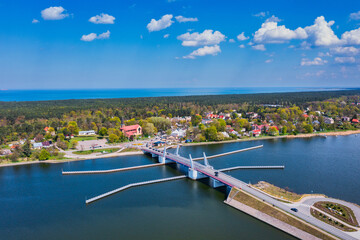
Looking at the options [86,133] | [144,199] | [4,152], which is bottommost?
[144,199]

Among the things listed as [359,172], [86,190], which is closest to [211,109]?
[359,172]

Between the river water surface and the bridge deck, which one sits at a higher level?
the bridge deck

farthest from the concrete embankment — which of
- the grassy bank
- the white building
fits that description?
the white building

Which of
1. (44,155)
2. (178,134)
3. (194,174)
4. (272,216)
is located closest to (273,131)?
(178,134)

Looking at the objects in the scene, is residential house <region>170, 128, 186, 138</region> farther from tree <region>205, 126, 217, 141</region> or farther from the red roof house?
the red roof house

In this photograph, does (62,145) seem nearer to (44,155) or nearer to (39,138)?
(44,155)

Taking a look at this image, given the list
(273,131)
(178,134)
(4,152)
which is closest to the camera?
(4,152)

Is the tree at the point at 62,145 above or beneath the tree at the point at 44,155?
above

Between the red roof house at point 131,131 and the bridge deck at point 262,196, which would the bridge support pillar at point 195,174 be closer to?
the bridge deck at point 262,196

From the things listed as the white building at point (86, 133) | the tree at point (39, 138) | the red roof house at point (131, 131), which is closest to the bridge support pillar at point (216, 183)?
the red roof house at point (131, 131)

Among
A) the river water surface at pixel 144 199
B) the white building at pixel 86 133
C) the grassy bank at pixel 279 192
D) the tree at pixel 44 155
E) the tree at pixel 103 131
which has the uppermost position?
the tree at pixel 103 131
